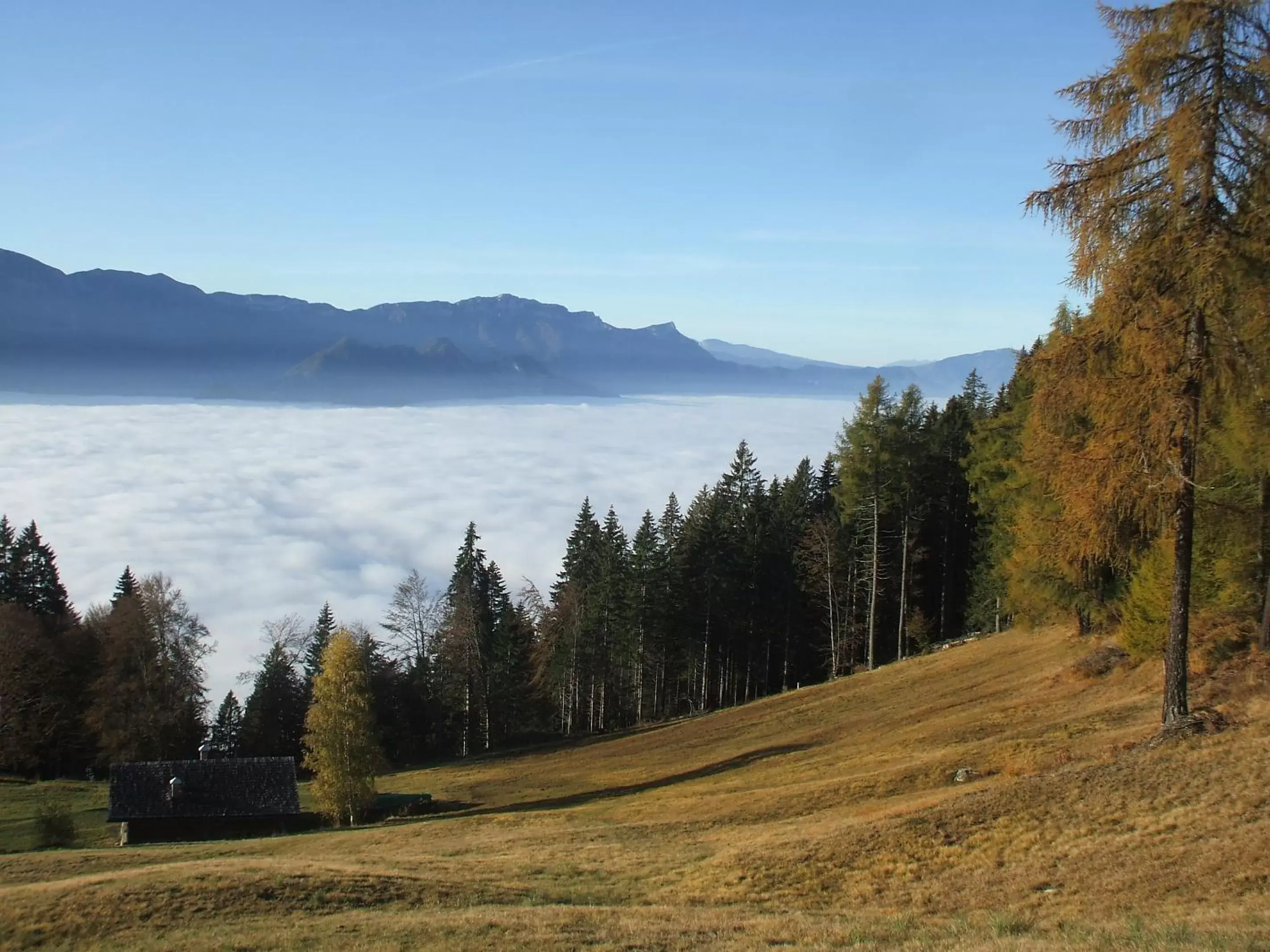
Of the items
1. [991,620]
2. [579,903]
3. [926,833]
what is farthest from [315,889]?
[991,620]

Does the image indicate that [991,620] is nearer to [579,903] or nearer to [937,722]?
[937,722]

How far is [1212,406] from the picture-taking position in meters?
15.4

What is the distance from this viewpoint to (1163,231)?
49.4 feet

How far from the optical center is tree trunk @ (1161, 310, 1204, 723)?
49.2 ft

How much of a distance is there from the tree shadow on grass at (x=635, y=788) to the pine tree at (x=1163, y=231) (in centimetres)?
1779

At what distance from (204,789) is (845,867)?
3058cm

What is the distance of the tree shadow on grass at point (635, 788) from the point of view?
3198cm

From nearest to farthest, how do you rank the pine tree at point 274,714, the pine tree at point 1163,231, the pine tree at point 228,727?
→ 1. the pine tree at point 1163,231
2. the pine tree at point 274,714
3. the pine tree at point 228,727

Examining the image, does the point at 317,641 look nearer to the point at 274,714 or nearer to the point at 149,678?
the point at 274,714

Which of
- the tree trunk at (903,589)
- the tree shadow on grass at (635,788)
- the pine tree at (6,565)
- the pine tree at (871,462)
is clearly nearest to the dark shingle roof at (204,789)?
the tree shadow on grass at (635,788)

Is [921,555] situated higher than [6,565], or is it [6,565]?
[921,555]

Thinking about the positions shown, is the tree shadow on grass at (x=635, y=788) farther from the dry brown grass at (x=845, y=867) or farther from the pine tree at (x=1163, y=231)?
the pine tree at (x=1163, y=231)

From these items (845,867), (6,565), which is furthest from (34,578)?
(845,867)

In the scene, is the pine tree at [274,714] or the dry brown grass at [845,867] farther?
the pine tree at [274,714]
